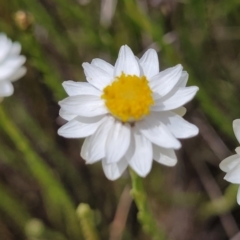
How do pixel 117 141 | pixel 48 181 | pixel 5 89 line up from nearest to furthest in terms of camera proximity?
1. pixel 117 141
2. pixel 5 89
3. pixel 48 181

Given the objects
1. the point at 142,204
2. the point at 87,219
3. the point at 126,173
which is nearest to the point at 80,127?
the point at 142,204

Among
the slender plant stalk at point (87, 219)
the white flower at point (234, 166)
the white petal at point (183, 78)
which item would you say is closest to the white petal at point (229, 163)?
the white flower at point (234, 166)

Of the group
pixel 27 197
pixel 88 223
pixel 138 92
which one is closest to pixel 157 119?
pixel 138 92

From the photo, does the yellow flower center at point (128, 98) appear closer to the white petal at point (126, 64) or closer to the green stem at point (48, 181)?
the white petal at point (126, 64)

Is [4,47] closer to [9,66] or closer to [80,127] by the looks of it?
[9,66]

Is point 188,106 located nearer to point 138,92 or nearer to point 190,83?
point 190,83
